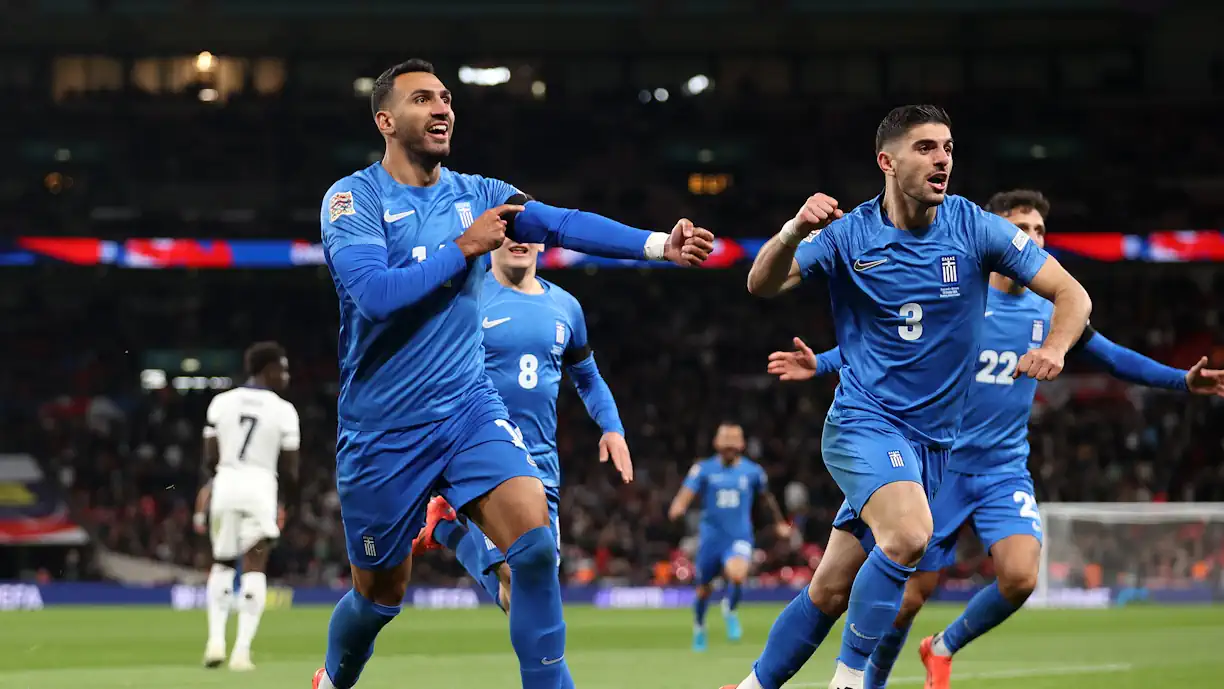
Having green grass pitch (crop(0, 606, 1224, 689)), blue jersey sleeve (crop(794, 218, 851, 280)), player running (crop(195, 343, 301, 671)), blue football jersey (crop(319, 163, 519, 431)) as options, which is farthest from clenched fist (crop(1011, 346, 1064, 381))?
player running (crop(195, 343, 301, 671))

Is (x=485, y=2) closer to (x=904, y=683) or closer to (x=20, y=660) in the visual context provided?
(x=20, y=660)

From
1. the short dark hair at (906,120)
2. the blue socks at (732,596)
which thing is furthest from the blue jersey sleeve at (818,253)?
the blue socks at (732,596)

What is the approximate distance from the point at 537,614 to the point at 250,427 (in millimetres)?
7198

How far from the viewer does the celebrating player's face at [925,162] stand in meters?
7.01

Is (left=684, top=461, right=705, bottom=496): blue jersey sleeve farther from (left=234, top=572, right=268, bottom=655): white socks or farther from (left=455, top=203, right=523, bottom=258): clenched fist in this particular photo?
(left=455, top=203, right=523, bottom=258): clenched fist

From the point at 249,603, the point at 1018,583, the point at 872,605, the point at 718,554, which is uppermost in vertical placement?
the point at 872,605

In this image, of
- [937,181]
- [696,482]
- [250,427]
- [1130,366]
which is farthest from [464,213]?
[696,482]

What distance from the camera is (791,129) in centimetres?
3494

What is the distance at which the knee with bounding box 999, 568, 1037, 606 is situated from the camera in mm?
8391

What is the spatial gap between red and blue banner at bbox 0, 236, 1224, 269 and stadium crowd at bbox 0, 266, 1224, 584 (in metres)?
2.69

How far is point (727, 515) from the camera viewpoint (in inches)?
716

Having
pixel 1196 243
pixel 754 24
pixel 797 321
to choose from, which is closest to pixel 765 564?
pixel 797 321

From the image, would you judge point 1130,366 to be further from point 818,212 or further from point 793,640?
point 818,212

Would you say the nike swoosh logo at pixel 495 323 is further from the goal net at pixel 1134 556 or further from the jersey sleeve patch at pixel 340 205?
the goal net at pixel 1134 556
